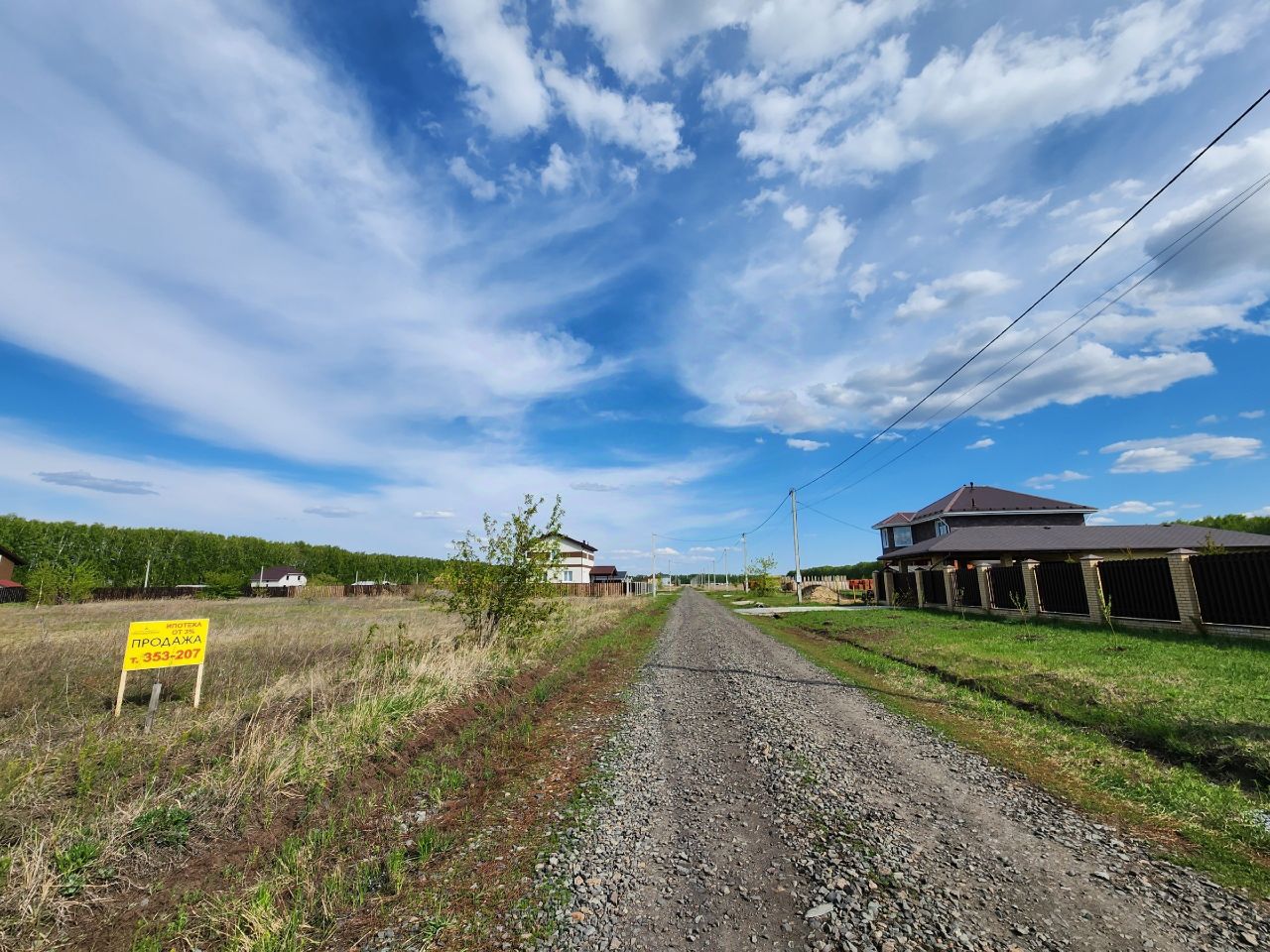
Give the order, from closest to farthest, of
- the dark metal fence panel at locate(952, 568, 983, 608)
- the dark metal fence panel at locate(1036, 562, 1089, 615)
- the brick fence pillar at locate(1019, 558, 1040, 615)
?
1. the dark metal fence panel at locate(1036, 562, 1089, 615)
2. the brick fence pillar at locate(1019, 558, 1040, 615)
3. the dark metal fence panel at locate(952, 568, 983, 608)

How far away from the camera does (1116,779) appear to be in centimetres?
542

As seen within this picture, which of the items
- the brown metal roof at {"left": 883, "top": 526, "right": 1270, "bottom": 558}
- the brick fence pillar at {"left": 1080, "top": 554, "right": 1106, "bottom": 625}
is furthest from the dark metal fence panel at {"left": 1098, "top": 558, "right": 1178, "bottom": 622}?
the brown metal roof at {"left": 883, "top": 526, "right": 1270, "bottom": 558}

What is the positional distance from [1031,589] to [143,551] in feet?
201

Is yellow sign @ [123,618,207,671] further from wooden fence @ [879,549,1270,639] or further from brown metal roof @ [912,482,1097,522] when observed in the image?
brown metal roof @ [912,482,1097,522]

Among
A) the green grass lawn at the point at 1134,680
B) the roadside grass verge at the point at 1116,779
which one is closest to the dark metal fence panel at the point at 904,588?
the green grass lawn at the point at 1134,680

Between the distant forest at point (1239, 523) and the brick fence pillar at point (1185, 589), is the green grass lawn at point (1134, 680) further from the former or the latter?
the distant forest at point (1239, 523)

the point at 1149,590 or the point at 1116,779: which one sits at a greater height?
the point at 1149,590

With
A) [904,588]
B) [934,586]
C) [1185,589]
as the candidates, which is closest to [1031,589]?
[1185,589]

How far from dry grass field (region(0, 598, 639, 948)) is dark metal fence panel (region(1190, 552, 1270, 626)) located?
54.2ft

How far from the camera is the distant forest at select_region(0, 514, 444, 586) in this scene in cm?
4172

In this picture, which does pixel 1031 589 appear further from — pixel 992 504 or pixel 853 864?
pixel 992 504

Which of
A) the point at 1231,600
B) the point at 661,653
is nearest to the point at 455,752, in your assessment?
the point at 661,653

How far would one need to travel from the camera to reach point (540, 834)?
4.65 metres

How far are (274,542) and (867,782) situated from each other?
2636 inches
